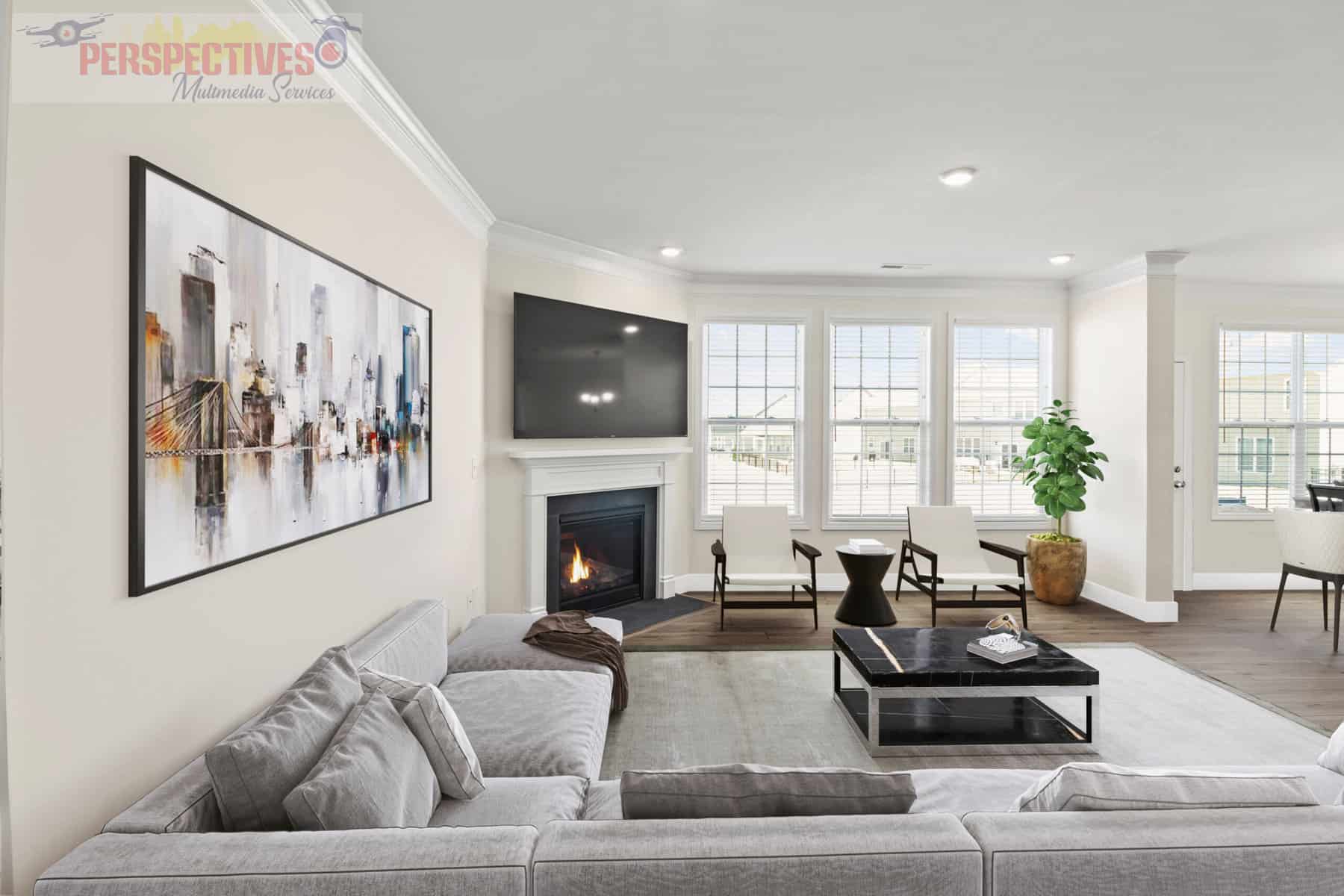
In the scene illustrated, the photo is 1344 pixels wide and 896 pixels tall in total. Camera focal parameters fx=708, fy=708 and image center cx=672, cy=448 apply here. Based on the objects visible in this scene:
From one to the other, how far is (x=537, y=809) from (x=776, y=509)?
4.05 metres

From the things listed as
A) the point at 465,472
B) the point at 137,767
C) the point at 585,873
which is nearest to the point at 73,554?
the point at 137,767

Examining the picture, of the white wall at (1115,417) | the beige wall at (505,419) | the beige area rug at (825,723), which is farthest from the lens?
the white wall at (1115,417)

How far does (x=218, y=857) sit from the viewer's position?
1232 millimetres

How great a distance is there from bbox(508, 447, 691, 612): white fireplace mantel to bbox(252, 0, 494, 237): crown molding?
1674 millimetres

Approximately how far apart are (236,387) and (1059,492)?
561 centimetres

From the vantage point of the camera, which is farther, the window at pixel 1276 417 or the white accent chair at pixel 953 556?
the window at pixel 1276 417

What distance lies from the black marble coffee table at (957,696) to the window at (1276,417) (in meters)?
4.23

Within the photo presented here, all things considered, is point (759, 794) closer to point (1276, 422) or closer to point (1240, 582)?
point (1240, 582)

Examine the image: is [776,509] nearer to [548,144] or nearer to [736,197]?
[736,197]

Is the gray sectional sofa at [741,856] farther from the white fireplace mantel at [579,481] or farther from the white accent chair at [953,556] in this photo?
the white accent chair at [953,556]

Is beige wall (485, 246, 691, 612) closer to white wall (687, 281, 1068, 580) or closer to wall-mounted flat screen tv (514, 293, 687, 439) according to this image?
wall-mounted flat screen tv (514, 293, 687, 439)

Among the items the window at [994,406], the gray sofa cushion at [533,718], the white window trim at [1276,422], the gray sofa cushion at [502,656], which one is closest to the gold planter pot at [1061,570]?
the window at [994,406]

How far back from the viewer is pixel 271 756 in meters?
1.49

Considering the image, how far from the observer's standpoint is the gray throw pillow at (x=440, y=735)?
6.01ft
